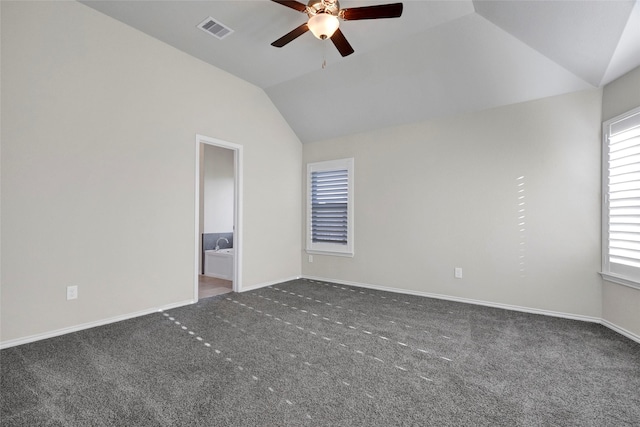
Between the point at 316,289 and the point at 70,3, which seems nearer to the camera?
the point at 70,3

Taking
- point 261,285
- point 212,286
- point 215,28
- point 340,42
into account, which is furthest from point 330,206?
point 215,28

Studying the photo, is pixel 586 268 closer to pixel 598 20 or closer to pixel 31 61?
pixel 598 20

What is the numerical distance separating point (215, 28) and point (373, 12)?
1.82m

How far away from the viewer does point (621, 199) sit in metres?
2.96

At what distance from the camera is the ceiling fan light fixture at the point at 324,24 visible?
8.21 feet

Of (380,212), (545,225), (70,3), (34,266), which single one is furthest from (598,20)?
(34,266)

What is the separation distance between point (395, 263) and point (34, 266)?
4112 mm

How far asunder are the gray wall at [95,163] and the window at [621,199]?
4394 mm

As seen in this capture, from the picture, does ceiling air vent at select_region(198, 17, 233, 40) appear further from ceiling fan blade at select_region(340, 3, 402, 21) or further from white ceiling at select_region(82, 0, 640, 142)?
ceiling fan blade at select_region(340, 3, 402, 21)

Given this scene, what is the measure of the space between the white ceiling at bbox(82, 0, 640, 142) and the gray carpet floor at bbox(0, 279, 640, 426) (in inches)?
102

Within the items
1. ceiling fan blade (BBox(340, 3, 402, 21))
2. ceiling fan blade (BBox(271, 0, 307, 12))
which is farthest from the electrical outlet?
ceiling fan blade (BBox(340, 3, 402, 21))

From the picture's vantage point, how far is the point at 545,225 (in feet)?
11.5

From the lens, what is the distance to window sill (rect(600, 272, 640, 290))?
9.17 ft

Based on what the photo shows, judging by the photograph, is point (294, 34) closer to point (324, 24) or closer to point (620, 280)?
point (324, 24)
